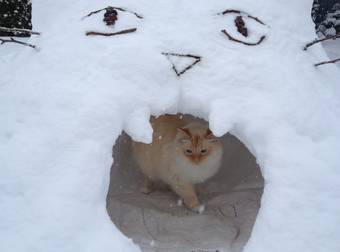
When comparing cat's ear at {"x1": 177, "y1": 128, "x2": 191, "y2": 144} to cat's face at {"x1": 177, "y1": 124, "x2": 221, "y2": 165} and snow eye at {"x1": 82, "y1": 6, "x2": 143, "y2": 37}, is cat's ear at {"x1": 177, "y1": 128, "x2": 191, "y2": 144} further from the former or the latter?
snow eye at {"x1": 82, "y1": 6, "x2": 143, "y2": 37}

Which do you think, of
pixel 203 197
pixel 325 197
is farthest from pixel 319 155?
pixel 203 197

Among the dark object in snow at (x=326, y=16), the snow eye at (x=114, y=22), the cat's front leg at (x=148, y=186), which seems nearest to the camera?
the snow eye at (x=114, y=22)

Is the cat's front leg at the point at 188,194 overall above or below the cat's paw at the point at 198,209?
above

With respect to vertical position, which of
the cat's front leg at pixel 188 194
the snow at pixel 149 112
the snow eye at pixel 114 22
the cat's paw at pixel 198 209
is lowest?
the cat's paw at pixel 198 209

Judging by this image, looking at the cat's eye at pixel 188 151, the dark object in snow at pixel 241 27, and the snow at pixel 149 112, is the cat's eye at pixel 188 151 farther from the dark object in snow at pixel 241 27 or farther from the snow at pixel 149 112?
the dark object in snow at pixel 241 27

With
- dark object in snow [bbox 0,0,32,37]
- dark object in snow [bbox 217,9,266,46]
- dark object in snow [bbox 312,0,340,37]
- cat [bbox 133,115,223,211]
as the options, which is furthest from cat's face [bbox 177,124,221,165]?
dark object in snow [bbox 312,0,340,37]

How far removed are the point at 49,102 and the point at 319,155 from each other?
1.73 meters

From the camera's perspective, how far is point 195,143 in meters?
3.60

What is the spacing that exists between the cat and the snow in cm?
57

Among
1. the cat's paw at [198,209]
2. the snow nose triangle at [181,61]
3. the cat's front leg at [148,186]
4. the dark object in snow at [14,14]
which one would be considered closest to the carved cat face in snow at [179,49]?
the snow nose triangle at [181,61]

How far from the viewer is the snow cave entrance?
3.38 m

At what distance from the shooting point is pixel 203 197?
4102 millimetres

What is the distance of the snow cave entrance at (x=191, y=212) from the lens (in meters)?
3.38

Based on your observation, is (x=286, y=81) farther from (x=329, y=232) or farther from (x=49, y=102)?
(x=49, y=102)
